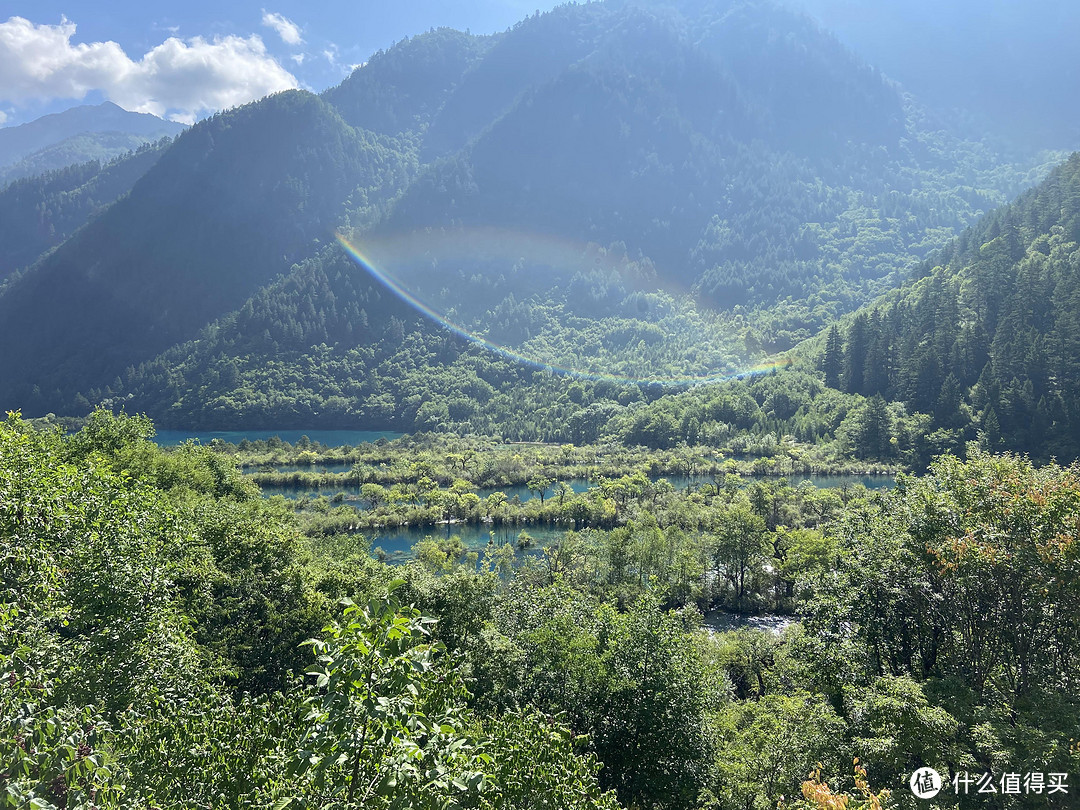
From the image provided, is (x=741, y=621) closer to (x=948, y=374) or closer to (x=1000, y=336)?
(x=1000, y=336)

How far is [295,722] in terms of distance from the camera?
340 inches

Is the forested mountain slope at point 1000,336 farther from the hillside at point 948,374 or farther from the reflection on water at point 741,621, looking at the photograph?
the reflection on water at point 741,621

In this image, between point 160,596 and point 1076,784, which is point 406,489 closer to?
point 160,596

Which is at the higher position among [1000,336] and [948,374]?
[1000,336]

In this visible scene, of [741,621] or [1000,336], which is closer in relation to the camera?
[741,621]

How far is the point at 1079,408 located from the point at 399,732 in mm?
115302

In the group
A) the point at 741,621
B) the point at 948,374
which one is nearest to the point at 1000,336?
the point at 948,374

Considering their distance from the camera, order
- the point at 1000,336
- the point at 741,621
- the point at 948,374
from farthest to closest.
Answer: the point at 948,374 < the point at 1000,336 < the point at 741,621

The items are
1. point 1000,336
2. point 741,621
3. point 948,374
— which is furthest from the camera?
point 948,374

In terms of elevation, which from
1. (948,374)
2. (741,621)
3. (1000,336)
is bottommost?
(741,621)

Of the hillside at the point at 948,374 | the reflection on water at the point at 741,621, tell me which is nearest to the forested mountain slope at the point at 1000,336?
the hillside at the point at 948,374

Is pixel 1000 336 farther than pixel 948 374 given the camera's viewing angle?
No

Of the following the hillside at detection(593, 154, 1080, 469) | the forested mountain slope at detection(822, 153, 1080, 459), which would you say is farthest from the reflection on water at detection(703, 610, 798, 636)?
the forested mountain slope at detection(822, 153, 1080, 459)

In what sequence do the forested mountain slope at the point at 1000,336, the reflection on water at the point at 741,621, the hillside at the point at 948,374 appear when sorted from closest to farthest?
the reflection on water at the point at 741,621 < the forested mountain slope at the point at 1000,336 < the hillside at the point at 948,374
